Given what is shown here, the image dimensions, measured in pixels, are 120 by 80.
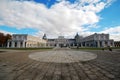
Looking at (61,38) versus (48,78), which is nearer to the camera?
(48,78)

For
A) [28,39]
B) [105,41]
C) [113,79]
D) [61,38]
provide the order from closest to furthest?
[113,79] < [105,41] < [28,39] < [61,38]

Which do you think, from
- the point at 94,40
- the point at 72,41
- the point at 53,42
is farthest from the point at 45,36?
the point at 94,40

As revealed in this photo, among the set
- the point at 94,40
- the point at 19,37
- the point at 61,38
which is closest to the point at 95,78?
the point at 94,40

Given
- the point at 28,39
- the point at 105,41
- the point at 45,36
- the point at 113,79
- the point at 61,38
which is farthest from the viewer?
the point at 45,36

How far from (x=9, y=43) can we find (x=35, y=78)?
8482 cm

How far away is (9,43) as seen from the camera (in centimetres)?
7869

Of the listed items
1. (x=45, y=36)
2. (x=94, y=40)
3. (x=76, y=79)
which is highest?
(x=45, y=36)

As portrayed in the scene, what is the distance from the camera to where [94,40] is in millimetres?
77812

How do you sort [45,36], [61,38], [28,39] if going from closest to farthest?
[28,39], [61,38], [45,36]

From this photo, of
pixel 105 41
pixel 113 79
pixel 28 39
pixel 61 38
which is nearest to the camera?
pixel 113 79

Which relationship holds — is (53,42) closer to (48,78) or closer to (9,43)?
(9,43)

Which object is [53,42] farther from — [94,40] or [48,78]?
[48,78]

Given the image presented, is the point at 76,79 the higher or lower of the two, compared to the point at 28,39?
lower

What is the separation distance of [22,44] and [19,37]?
6915 millimetres
